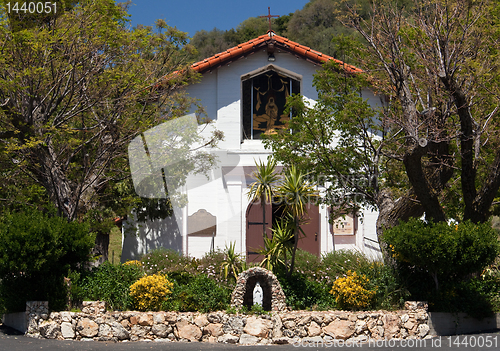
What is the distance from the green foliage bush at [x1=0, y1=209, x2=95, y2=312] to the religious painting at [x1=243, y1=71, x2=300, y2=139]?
9084 mm

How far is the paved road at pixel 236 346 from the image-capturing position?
9867mm

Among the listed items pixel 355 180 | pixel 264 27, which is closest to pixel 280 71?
pixel 355 180

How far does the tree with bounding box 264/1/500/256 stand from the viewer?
11406 millimetres

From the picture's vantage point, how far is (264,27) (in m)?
54.3

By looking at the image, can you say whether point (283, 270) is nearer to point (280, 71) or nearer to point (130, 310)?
point (130, 310)

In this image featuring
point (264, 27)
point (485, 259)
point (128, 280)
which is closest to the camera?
point (485, 259)

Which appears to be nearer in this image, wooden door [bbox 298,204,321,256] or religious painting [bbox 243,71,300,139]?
wooden door [bbox 298,204,321,256]

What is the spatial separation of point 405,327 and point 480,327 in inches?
75.7

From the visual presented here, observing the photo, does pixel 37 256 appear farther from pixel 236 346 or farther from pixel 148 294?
pixel 236 346

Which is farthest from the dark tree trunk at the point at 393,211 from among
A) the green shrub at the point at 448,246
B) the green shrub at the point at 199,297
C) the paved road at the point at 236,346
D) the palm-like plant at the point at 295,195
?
the green shrub at the point at 199,297

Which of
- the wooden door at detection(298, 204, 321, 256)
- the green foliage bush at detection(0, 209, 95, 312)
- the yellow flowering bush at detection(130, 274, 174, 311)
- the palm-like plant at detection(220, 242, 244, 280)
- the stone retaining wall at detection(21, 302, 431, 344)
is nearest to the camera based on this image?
the green foliage bush at detection(0, 209, 95, 312)

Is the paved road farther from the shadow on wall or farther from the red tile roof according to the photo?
the red tile roof

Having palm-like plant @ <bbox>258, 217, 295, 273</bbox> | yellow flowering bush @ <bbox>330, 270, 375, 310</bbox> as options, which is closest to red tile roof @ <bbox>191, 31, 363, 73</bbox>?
palm-like plant @ <bbox>258, 217, 295, 273</bbox>

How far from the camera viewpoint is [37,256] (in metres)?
10.6
